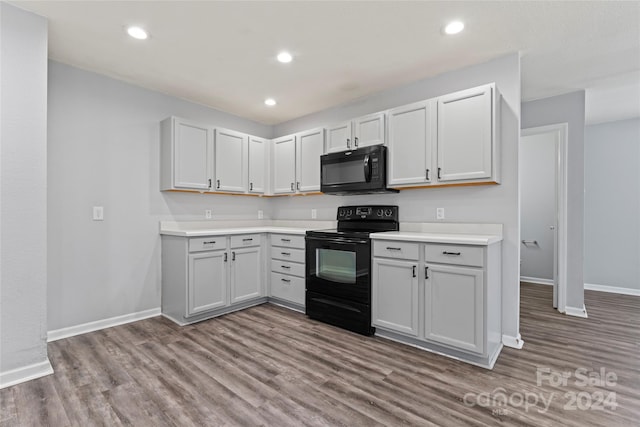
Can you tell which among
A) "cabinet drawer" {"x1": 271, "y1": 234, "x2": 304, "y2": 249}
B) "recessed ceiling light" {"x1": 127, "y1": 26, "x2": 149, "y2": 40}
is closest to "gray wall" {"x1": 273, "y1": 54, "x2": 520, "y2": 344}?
"cabinet drawer" {"x1": 271, "y1": 234, "x2": 304, "y2": 249}

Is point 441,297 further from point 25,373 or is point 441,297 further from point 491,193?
point 25,373

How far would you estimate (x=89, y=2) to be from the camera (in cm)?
201

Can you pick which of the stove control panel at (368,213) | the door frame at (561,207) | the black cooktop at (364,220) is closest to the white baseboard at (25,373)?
the black cooktop at (364,220)

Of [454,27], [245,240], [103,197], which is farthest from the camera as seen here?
[245,240]

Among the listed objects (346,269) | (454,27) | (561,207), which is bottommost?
(346,269)

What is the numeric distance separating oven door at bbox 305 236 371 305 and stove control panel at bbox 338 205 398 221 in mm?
558

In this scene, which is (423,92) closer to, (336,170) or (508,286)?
(336,170)

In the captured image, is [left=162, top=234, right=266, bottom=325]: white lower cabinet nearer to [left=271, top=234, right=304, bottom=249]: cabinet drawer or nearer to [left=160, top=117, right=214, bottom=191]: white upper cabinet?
[left=271, top=234, right=304, bottom=249]: cabinet drawer

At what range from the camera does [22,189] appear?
207 cm

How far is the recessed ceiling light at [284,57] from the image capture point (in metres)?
2.68

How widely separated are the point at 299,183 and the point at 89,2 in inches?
98.5

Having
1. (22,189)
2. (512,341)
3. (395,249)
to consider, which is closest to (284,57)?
(395,249)

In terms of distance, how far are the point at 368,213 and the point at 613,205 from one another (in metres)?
3.83

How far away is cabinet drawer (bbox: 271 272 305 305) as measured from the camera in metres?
3.48
